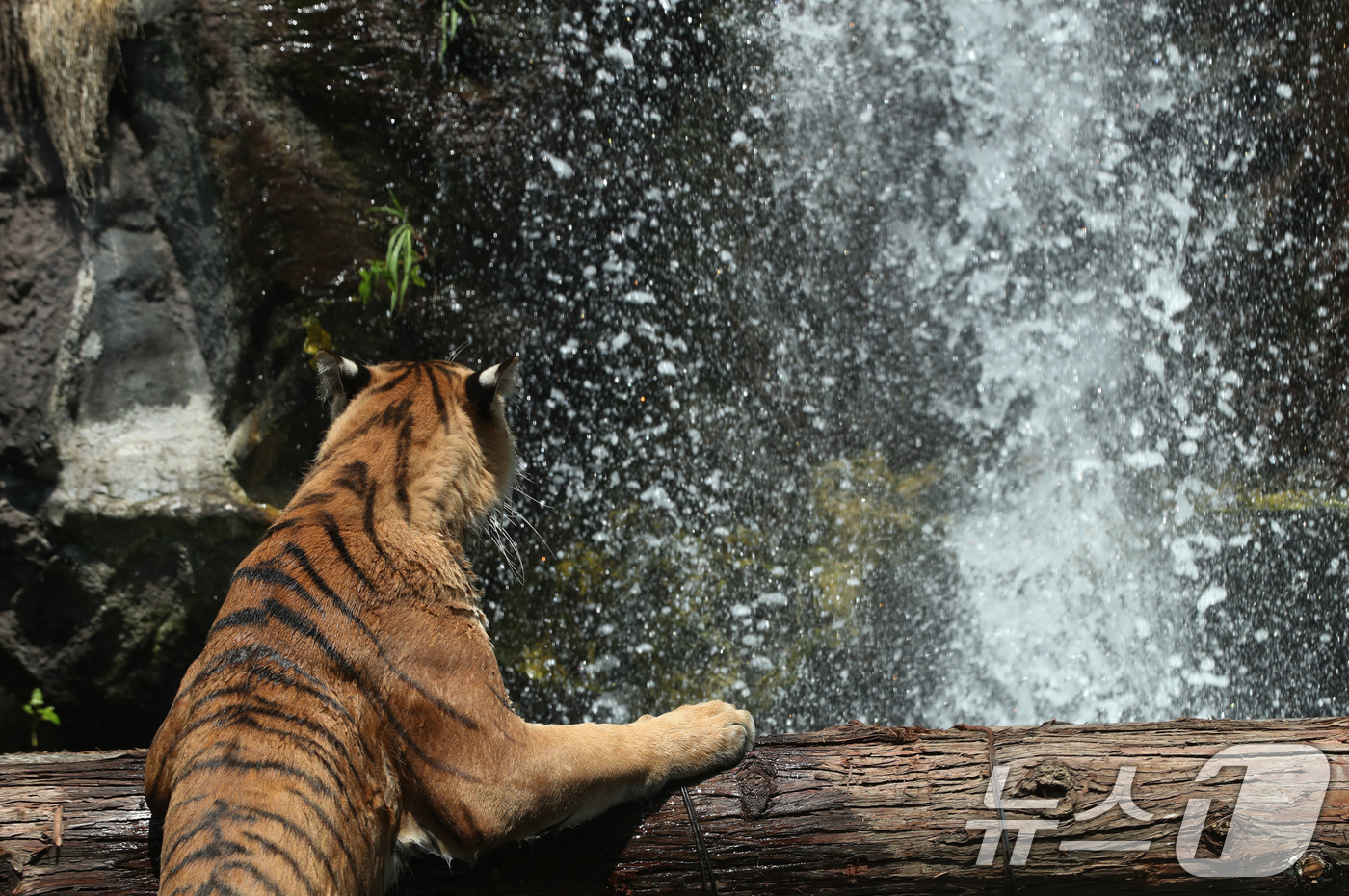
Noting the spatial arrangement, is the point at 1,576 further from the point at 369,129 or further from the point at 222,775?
the point at 222,775

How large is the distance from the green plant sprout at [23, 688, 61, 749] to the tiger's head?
11.0 ft

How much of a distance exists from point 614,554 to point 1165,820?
3728 millimetres

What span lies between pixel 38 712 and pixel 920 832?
16.0 ft

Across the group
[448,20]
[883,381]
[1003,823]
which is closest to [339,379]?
[1003,823]

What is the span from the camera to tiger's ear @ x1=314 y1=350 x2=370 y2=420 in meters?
2.96

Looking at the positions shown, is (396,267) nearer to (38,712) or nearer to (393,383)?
(393,383)

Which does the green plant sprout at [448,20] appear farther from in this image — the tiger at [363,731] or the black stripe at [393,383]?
the tiger at [363,731]

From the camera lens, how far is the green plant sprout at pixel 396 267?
17.6 feet

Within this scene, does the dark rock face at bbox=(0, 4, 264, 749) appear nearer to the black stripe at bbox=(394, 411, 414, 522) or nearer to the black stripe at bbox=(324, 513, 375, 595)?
the black stripe at bbox=(394, 411, 414, 522)

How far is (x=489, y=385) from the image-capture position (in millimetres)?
2984

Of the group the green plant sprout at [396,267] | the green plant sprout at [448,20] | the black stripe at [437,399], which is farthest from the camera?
the green plant sprout at [448,20]

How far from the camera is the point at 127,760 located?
2.58 metres

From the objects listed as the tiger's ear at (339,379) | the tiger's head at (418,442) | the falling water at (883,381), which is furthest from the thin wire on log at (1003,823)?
the falling water at (883,381)

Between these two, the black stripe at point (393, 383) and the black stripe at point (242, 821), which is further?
the black stripe at point (393, 383)
